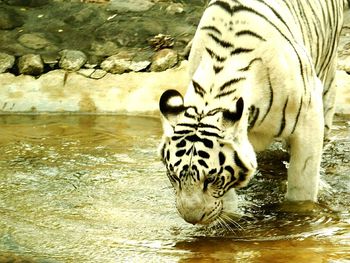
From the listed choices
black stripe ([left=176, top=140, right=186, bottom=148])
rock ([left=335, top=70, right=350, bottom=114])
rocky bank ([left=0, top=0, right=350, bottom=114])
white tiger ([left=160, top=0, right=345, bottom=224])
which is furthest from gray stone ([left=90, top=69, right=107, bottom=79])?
black stripe ([left=176, top=140, right=186, bottom=148])

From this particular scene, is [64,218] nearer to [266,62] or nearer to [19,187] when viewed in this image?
[19,187]

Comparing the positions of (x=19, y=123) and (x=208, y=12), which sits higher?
(x=208, y=12)

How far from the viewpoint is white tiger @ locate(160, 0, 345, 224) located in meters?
4.19

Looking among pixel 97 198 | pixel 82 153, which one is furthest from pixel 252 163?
pixel 82 153

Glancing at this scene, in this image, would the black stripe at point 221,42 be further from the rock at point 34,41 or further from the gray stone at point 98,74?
the rock at point 34,41

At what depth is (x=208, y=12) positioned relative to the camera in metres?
4.84

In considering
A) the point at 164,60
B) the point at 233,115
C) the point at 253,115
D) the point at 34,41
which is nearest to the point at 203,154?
the point at 233,115

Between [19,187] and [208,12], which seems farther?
[19,187]

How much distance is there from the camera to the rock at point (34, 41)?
8422 millimetres

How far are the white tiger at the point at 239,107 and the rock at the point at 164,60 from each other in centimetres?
282

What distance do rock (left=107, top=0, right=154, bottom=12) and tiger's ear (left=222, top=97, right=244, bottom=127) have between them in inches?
191

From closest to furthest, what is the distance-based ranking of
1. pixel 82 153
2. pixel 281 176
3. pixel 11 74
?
pixel 281 176 < pixel 82 153 < pixel 11 74

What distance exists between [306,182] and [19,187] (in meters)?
1.91

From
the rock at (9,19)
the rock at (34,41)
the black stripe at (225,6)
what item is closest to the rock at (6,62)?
the rock at (34,41)
